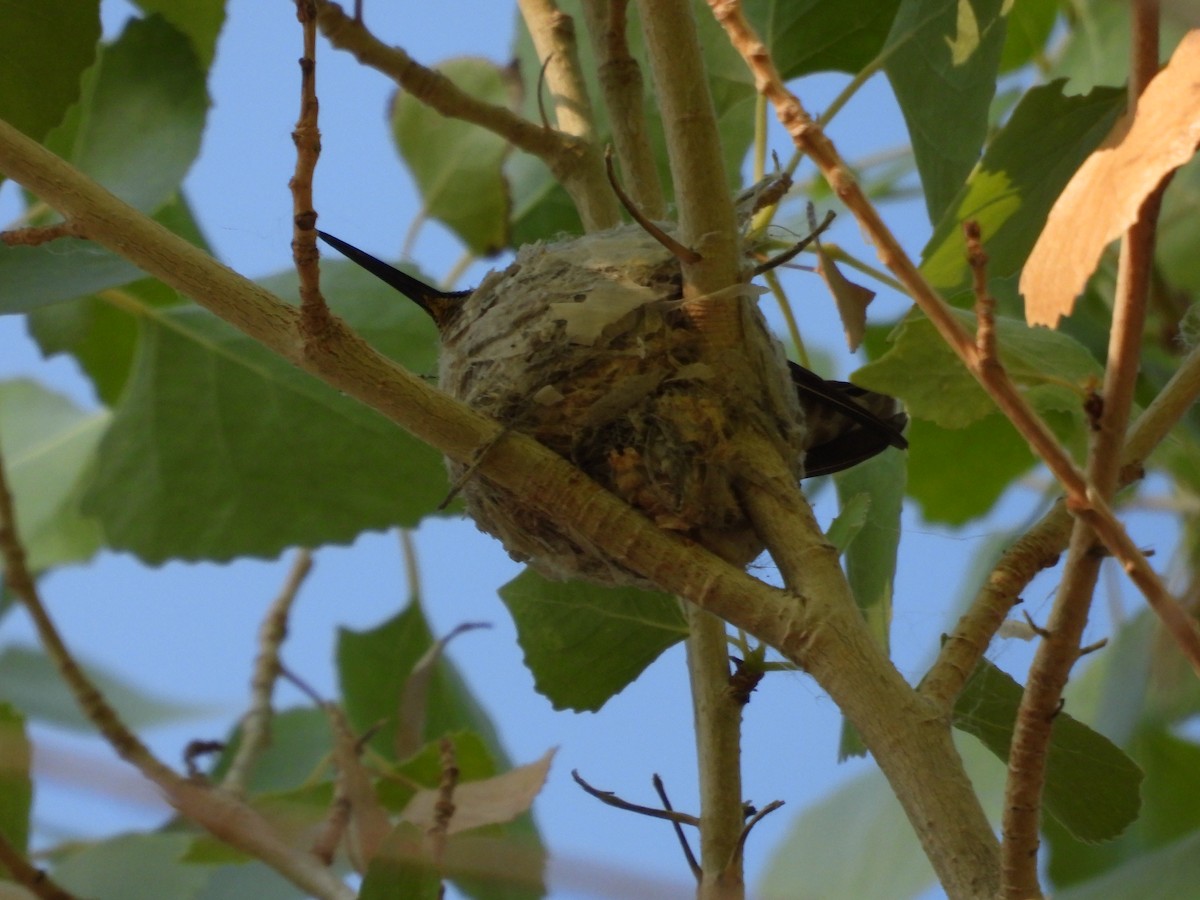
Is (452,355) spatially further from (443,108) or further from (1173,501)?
(1173,501)

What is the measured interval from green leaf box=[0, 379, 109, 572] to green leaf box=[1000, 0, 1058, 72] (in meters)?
2.16

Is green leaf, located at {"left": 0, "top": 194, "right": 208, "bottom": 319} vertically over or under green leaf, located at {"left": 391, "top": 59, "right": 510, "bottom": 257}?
under

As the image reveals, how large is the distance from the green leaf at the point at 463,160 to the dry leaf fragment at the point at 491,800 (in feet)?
3.61

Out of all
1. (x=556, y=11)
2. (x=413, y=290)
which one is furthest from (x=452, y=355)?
(x=556, y=11)

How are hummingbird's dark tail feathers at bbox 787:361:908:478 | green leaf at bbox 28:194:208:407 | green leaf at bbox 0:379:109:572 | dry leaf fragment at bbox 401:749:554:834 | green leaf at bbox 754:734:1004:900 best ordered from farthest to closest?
green leaf at bbox 0:379:109:572 < green leaf at bbox 754:734:1004:900 < green leaf at bbox 28:194:208:407 < hummingbird's dark tail feathers at bbox 787:361:908:478 < dry leaf fragment at bbox 401:749:554:834

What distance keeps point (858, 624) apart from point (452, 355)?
74cm

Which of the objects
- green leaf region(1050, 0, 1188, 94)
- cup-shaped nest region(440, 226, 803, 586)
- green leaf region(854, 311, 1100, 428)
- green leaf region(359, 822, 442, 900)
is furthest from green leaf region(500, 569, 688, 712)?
green leaf region(1050, 0, 1188, 94)

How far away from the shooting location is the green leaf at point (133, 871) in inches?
81.3

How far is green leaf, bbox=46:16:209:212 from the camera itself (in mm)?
1658

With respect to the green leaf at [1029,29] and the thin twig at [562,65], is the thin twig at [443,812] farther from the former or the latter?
the green leaf at [1029,29]

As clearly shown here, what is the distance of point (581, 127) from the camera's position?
1.67m

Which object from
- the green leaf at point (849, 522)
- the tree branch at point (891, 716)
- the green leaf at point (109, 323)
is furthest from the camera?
the green leaf at point (109, 323)

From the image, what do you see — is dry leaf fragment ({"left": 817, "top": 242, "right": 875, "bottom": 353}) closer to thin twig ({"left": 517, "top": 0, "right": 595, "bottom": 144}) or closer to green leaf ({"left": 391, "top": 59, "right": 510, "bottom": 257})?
thin twig ({"left": 517, "top": 0, "right": 595, "bottom": 144})

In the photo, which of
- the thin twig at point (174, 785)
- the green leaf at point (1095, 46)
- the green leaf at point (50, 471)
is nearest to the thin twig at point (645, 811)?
the thin twig at point (174, 785)
